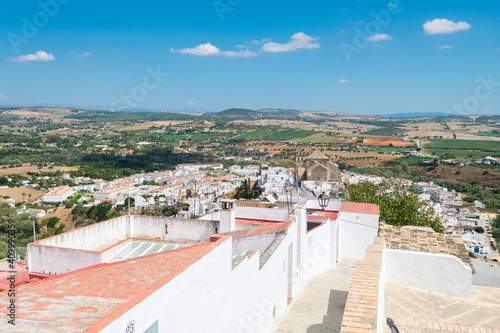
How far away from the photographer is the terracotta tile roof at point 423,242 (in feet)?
24.1

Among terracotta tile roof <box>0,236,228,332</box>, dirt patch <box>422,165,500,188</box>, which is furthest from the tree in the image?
dirt patch <box>422,165,500,188</box>

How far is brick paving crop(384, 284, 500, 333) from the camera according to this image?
476cm

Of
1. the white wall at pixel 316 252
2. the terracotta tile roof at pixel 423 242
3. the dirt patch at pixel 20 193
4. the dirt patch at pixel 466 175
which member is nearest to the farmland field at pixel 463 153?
the dirt patch at pixel 466 175

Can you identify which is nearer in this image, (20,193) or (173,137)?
(20,193)

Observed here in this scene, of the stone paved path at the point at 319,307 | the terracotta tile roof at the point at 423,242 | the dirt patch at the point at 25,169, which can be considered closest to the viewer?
the stone paved path at the point at 319,307

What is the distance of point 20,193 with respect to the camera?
2350 inches

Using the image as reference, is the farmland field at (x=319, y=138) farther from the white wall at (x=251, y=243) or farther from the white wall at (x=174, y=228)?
the white wall at (x=251, y=243)

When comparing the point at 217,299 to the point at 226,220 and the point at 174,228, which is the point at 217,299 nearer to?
the point at 226,220

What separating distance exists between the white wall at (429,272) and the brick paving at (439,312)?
0.14m

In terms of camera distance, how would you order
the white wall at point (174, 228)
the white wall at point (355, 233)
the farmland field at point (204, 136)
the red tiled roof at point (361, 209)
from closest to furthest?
the white wall at point (174, 228)
the white wall at point (355, 233)
the red tiled roof at point (361, 209)
the farmland field at point (204, 136)

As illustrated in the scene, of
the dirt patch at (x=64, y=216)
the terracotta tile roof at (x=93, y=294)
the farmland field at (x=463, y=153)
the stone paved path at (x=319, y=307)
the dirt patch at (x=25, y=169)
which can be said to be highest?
Answer: the terracotta tile roof at (x=93, y=294)

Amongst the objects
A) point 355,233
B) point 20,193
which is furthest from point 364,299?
point 20,193

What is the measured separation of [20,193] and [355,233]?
62.6 meters

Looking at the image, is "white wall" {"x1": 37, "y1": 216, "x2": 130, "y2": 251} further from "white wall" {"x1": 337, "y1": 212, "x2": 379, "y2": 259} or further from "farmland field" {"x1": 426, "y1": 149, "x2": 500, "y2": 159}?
"farmland field" {"x1": 426, "y1": 149, "x2": 500, "y2": 159}
